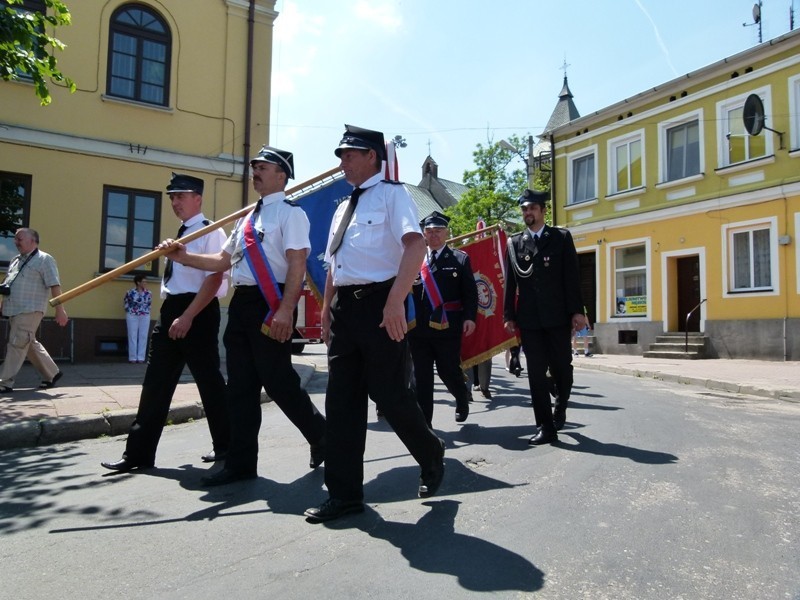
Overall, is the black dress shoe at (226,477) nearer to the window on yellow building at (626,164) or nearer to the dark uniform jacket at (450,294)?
the dark uniform jacket at (450,294)

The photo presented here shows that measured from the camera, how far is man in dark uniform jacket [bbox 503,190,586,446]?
16.9 feet

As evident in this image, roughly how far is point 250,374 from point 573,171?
19.8 meters

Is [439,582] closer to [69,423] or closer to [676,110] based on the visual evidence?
[69,423]

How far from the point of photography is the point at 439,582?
253 centimetres

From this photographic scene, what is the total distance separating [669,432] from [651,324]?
543 inches

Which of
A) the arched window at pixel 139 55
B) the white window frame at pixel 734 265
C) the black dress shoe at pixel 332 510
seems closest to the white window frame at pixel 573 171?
the white window frame at pixel 734 265

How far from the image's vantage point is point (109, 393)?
7.59 m

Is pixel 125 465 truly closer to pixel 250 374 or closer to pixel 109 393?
pixel 250 374

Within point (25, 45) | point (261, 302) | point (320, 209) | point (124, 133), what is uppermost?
point (124, 133)

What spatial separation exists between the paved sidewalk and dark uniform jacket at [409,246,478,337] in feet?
9.85

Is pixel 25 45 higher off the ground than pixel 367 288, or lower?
higher

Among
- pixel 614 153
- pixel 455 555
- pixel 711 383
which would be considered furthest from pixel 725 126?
pixel 455 555

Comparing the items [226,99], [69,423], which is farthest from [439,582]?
[226,99]

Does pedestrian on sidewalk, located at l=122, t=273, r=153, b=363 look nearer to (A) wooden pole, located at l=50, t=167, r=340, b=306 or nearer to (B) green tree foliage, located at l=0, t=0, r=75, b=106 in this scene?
(B) green tree foliage, located at l=0, t=0, r=75, b=106
